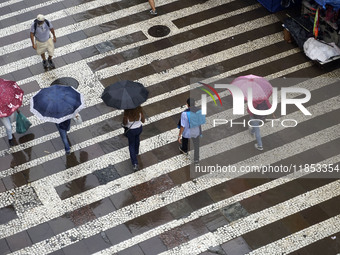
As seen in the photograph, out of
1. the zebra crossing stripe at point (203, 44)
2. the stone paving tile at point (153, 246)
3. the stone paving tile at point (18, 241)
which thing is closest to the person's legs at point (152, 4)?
the zebra crossing stripe at point (203, 44)

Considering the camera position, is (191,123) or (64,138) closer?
(191,123)

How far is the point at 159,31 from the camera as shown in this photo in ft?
52.5

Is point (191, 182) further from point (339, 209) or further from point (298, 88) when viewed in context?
point (298, 88)

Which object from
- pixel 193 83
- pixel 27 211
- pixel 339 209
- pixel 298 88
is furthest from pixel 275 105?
pixel 27 211

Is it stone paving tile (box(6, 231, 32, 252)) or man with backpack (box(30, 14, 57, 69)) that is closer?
stone paving tile (box(6, 231, 32, 252))

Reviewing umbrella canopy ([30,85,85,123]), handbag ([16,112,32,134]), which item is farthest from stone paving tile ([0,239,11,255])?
handbag ([16,112,32,134])

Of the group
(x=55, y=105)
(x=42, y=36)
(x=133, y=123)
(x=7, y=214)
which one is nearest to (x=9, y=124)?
(x=55, y=105)

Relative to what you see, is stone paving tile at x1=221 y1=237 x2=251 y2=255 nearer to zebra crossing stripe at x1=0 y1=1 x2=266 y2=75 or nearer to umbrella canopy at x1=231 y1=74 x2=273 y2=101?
umbrella canopy at x1=231 y1=74 x2=273 y2=101

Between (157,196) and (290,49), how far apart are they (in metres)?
5.52

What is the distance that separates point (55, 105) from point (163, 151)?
8.26 ft

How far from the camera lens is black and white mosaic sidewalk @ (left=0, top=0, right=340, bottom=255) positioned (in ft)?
37.4

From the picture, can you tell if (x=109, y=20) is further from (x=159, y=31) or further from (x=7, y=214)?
(x=7, y=214)

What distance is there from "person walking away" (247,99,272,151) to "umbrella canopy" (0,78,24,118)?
14.7 ft

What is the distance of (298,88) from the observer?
14.2 meters
